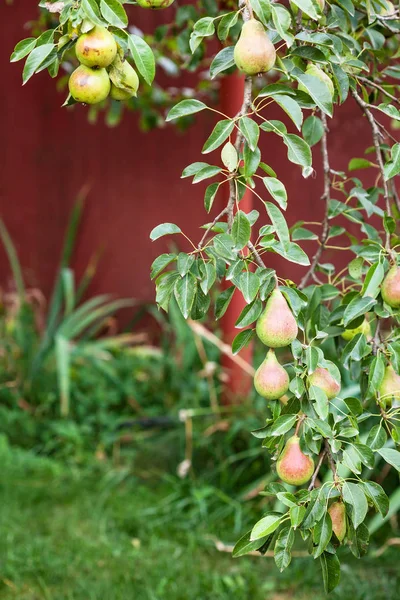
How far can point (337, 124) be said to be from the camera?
2779 mm

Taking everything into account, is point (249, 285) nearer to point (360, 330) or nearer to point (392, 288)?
point (392, 288)

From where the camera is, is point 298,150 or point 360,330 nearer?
point 298,150

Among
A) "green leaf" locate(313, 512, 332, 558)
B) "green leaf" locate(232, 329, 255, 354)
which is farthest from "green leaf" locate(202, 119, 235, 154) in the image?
"green leaf" locate(313, 512, 332, 558)

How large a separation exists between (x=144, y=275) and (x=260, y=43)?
3030mm

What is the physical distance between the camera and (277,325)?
87cm

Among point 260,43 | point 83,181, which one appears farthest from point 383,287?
point 83,181

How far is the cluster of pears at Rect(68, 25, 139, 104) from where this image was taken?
2.70 feet

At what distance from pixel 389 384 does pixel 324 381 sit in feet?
0.47

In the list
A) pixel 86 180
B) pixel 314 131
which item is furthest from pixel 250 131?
pixel 86 180

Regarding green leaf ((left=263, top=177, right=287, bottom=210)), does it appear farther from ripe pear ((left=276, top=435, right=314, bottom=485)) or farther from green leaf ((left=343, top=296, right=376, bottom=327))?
ripe pear ((left=276, top=435, right=314, bottom=485))

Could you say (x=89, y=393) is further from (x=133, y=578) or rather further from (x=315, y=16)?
(x=315, y=16)

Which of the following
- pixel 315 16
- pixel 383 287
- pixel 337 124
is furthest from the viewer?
pixel 337 124

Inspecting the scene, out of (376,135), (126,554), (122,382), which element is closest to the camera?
(376,135)

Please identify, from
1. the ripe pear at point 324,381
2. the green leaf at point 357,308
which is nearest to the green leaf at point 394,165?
the green leaf at point 357,308
